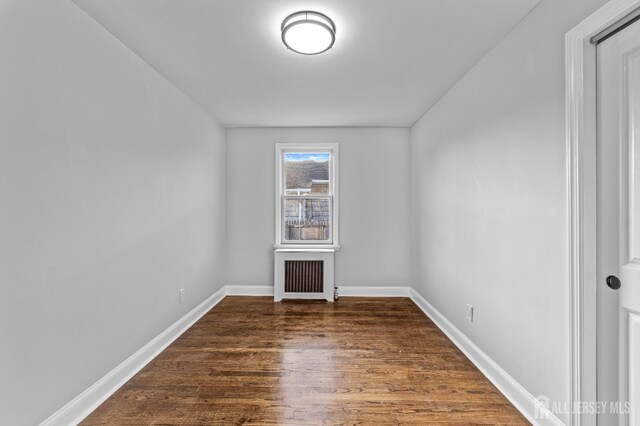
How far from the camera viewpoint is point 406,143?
452 centimetres

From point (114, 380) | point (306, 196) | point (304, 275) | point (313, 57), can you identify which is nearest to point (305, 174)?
point (306, 196)

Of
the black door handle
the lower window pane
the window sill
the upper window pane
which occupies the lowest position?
the window sill

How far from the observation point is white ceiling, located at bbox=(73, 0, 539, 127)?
6.27 feet

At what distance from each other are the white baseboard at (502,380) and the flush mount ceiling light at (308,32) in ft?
8.26

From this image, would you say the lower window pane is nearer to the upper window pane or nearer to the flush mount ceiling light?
the upper window pane

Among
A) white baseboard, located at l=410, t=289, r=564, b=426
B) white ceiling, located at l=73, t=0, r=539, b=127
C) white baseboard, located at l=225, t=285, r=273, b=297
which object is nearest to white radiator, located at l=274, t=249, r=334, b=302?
white baseboard, located at l=225, t=285, r=273, b=297

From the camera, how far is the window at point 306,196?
4613 mm

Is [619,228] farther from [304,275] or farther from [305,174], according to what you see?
[305,174]

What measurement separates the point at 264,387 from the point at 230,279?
2.55 metres

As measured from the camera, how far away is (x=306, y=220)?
4652 mm

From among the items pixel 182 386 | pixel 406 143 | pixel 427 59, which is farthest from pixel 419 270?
pixel 182 386

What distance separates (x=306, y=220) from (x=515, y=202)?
117 inches

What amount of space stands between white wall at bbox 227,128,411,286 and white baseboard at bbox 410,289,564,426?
55.3 inches

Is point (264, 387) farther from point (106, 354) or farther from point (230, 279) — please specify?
point (230, 279)
